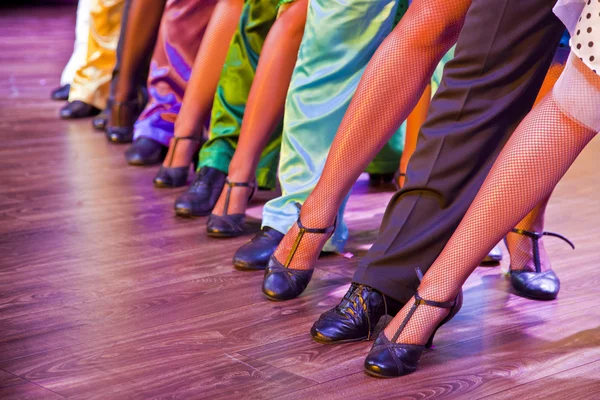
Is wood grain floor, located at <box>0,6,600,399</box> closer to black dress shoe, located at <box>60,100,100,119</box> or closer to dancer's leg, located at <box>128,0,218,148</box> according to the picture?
dancer's leg, located at <box>128,0,218,148</box>

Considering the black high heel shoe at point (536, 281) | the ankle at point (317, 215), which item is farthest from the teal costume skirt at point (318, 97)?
the black high heel shoe at point (536, 281)

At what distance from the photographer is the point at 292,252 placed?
1589 mm

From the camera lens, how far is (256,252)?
1.75m

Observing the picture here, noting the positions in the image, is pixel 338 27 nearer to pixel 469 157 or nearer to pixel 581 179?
pixel 469 157

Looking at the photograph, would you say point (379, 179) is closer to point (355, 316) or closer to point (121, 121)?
point (121, 121)

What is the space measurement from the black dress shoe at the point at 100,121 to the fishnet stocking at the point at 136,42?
17cm

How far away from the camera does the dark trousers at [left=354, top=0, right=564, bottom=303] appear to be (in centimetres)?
142

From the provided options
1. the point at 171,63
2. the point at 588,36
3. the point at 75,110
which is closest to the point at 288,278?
the point at 588,36

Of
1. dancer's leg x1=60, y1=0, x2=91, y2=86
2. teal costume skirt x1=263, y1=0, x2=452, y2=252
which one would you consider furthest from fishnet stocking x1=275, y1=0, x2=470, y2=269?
dancer's leg x1=60, y1=0, x2=91, y2=86

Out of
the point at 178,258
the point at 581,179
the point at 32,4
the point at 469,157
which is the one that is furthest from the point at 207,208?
the point at 32,4

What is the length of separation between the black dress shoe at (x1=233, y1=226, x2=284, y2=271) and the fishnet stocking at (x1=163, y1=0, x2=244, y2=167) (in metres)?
0.59

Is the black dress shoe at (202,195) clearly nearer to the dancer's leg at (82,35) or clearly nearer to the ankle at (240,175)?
the ankle at (240,175)

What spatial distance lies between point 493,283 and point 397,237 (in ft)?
1.21

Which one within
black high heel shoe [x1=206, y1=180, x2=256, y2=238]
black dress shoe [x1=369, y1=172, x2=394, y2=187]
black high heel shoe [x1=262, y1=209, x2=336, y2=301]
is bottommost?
black dress shoe [x1=369, y1=172, x2=394, y2=187]
